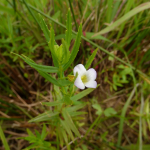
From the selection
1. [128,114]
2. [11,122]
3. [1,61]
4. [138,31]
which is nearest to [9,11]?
[1,61]

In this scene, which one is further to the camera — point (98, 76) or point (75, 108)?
point (98, 76)

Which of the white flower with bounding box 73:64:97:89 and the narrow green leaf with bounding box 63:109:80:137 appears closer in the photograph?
the white flower with bounding box 73:64:97:89

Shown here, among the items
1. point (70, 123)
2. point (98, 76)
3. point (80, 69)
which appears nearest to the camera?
point (80, 69)

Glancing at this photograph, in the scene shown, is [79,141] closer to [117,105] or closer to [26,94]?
[117,105]

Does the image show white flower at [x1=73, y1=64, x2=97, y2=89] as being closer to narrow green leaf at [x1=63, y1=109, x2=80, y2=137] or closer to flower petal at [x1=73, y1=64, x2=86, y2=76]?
flower petal at [x1=73, y1=64, x2=86, y2=76]

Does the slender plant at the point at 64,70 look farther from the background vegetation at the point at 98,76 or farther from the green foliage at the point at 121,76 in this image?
the green foliage at the point at 121,76

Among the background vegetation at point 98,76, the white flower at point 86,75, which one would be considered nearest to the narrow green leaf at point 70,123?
the white flower at point 86,75

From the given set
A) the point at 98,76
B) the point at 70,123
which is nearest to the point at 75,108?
the point at 70,123

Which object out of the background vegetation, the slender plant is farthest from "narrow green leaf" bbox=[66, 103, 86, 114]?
the background vegetation

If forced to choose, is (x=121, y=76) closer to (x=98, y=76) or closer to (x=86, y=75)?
(x=98, y=76)
